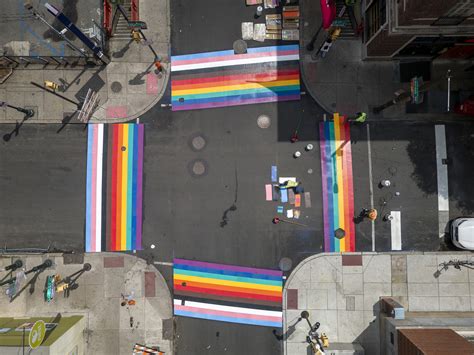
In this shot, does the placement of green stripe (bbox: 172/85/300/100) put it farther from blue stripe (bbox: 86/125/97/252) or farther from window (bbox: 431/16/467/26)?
window (bbox: 431/16/467/26)

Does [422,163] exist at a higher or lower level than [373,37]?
lower

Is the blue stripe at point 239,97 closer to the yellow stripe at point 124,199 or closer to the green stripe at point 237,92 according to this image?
the green stripe at point 237,92

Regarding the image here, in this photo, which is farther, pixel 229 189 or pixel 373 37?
pixel 229 189

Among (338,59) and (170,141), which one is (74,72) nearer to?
(170,141)

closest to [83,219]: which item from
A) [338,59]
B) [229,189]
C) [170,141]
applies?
[170,141]

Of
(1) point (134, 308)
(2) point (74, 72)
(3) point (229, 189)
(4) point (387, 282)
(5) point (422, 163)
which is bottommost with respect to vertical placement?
(1) point (134, 308)

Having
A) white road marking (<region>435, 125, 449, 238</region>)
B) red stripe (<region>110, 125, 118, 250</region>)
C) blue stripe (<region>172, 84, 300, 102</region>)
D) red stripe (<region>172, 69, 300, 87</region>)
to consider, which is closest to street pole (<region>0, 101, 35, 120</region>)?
red stripe (<region>110, 125, 118, 250</region>)

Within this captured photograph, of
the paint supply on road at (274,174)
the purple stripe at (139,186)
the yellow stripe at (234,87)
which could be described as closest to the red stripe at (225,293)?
the purple stripe at (139,186)

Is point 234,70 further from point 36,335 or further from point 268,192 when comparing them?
point 36,335
